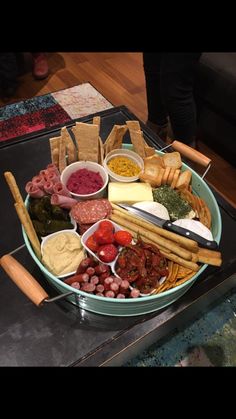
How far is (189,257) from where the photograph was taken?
90cm

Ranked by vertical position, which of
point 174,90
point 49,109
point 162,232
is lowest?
point 49,109

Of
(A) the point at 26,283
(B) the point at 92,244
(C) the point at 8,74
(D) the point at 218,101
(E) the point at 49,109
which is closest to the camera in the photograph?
(A) the point at 26,283

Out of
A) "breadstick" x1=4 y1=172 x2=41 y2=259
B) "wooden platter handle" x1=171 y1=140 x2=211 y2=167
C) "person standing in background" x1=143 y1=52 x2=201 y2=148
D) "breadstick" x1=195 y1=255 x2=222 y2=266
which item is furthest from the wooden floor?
"breadstick" x1=4 y1=172 x2=41 y2=259

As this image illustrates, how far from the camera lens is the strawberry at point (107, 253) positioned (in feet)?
2.94

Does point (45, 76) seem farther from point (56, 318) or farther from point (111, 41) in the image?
point (111, 41)

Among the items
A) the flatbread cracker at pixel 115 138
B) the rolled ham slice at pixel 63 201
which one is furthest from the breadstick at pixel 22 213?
the flatbread cracker at pixel 115 138

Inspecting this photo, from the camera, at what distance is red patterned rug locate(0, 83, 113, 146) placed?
200 centimetres

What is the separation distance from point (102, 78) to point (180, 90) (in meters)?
1.24

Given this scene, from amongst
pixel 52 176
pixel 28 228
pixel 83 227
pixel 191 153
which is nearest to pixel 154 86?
pixel 191 153

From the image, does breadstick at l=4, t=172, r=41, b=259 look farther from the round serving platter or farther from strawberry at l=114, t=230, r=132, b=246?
strawberry at l=114, t=230, r=132, b=246

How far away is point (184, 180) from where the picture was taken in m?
1.10

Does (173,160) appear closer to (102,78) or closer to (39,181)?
(39,181)

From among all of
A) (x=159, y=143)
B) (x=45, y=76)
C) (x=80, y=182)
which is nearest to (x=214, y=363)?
(x=80, y=182)

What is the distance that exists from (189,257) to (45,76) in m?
2.14
